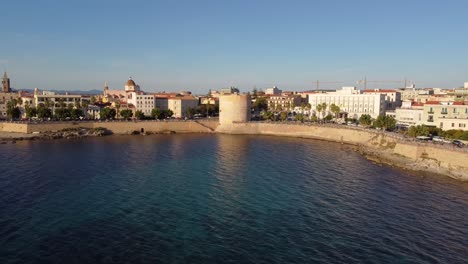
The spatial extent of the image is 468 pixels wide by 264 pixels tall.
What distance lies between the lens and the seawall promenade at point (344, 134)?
39013 mm

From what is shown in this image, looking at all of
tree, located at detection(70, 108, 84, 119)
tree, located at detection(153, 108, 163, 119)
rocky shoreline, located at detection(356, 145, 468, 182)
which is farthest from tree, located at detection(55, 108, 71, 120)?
rocky shoreline, located at detection(356, 145, 468, 182)

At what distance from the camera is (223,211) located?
24.8 meters

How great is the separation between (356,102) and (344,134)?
25.5 meters

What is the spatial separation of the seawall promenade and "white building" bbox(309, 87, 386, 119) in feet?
66.0

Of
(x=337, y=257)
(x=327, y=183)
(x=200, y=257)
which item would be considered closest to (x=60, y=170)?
(x=200, y=257)

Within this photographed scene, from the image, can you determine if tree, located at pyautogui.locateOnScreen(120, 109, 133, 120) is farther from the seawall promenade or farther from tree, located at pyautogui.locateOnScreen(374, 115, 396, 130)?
→ tree, located at pyautogui.locateOnScreen(374, 115, 396, 130)

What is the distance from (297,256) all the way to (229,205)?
8.39 metres

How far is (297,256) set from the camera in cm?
1862

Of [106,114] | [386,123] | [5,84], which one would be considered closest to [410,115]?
[386,123]

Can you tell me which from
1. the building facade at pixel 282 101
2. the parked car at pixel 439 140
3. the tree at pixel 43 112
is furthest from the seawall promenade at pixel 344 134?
the building facade at pixel 282 101

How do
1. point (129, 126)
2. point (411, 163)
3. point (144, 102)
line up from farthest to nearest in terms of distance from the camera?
1. point (144, 102)
2. point (129, 126)
3. point (411, 163)

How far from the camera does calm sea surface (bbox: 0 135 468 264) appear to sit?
18.9 m

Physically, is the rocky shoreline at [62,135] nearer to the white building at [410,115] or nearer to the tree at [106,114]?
the tree at [106,114]

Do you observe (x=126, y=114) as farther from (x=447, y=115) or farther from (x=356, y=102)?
(x=447, y=115)
